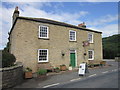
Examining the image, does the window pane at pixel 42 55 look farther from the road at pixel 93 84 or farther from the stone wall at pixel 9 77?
the road at pixel 93 84

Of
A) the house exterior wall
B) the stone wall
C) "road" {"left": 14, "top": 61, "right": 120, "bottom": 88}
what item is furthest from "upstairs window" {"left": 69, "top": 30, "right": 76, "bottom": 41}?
the stone wall

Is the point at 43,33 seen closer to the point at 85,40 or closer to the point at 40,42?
the point at 40,42

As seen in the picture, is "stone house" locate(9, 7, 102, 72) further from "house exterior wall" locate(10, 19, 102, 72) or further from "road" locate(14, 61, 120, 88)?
"road" locate(14, 61, 120, 88)

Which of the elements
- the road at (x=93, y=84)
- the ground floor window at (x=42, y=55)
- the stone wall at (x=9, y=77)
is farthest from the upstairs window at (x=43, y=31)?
the road at (x=93, y=84)

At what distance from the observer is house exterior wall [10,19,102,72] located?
1259 centimetres

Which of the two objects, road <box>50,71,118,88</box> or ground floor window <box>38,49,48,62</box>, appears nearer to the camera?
road <box>50,71,118,88</box>

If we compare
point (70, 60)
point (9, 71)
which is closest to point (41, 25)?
point (70, 60)

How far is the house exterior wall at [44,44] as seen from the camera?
12.6 meters

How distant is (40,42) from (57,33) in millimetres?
2798

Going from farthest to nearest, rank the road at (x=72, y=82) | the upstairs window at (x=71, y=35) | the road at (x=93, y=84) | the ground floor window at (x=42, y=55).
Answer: the upstairs window at (x=71, y=35), the ground floor window at (x=42, y=55), the road at (x=72, y=82), the road at (x=93, y=84)

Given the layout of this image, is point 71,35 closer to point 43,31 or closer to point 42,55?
point 43,31

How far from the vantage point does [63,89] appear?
22.4ft

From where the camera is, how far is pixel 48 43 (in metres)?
14.1

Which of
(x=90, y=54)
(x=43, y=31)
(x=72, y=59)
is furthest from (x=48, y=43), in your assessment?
(x=90, y=54)
